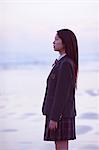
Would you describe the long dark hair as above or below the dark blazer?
above

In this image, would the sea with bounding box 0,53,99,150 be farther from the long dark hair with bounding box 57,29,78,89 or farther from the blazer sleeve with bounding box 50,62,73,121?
the blazer sleeve with bounding box 50,62,73,121

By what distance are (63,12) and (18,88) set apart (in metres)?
0.70

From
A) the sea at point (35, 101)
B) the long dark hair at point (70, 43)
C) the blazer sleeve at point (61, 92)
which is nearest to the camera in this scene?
the blazer sleeve at point (61, 92)

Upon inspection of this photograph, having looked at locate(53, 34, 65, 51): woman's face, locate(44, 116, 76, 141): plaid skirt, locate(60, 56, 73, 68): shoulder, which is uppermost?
locate(53, 34, 65, 51): woman's face

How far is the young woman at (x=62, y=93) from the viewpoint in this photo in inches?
90.7

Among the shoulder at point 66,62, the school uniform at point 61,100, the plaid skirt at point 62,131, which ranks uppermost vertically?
the shoulder at point 66,62

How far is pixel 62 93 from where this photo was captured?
2303 mm

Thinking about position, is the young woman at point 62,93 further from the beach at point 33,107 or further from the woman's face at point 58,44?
the beach at point 33,107

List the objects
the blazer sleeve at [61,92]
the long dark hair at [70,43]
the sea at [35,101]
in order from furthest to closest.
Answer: the sea at [35,101], the long dark hair at [70,43], the blazer sleeve at [61,92]

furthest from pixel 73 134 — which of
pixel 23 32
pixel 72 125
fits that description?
pixel 23 32

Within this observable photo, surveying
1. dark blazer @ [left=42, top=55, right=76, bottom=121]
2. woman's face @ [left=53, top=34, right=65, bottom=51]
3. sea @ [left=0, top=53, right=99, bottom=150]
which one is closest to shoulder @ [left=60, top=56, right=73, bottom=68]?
dark blazer @ [left=42, top=55, right=76, bottom=121]

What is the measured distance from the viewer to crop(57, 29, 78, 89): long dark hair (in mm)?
2422

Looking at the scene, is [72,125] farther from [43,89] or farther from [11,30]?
[11,30]

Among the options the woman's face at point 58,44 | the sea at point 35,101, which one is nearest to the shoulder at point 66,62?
the woman's face at point 58,44
